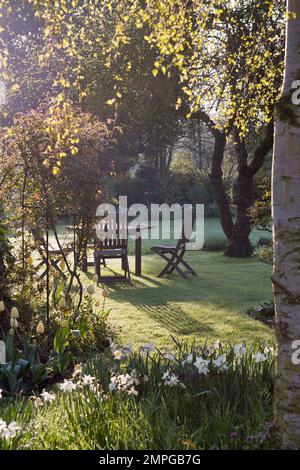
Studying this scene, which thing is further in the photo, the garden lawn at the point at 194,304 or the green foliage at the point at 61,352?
the garden lawn at the point at 194,304

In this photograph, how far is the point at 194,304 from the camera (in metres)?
9.44

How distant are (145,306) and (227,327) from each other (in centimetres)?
197

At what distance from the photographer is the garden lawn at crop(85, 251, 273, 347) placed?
7.43 meters

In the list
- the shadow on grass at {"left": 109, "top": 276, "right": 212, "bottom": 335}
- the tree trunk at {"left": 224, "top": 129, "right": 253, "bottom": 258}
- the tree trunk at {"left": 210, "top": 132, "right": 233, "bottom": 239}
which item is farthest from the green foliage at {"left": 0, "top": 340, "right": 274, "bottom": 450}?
the tree trunk at {"left": 210, "top": 132, "right": 233, "bottom": 239}

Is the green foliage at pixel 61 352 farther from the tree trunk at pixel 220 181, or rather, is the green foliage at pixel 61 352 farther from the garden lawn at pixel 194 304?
the tree trunk at pixel 220 181

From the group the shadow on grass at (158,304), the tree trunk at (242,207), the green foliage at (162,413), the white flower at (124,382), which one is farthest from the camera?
the tree trunk at (242,207)

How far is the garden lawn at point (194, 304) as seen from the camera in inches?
292

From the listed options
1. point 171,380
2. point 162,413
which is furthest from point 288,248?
point 171,380

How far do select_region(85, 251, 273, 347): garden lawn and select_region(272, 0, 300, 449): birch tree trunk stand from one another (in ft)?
12.1

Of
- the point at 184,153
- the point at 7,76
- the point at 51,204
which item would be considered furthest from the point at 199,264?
the point at 184,153

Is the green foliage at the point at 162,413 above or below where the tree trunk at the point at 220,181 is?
below
